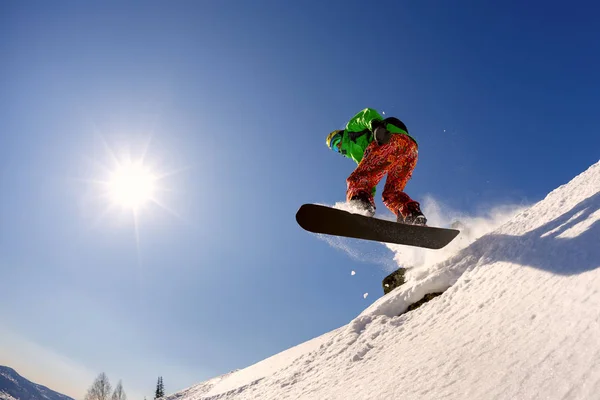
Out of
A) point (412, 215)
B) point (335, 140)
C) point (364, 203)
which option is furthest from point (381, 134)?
point (335, 140)

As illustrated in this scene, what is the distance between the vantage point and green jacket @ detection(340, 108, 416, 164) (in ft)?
16.4

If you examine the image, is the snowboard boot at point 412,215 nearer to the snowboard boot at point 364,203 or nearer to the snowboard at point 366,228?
the snowboard at point 366,228

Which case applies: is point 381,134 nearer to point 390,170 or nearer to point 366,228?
point 390,170

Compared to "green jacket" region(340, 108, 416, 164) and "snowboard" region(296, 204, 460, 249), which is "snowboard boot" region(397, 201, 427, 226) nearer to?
"snowboard" region(296, 204, 460, 249)

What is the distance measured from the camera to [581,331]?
6.04ft

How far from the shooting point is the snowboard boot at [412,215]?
486 centimetres

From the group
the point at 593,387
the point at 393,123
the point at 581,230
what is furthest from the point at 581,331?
the point at 393,123

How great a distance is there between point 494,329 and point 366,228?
2234 mm

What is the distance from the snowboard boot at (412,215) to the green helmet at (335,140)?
152 centimetres

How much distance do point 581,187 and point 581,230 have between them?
132 centimetres

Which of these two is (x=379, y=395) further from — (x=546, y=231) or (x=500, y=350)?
(x=546, y=231)

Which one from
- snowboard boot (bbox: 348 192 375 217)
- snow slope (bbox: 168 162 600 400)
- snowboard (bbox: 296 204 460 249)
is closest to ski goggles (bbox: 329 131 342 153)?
snowboard boot (bbox: 348 192 375 217)

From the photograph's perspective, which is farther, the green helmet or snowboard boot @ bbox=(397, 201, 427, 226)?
the green helmet

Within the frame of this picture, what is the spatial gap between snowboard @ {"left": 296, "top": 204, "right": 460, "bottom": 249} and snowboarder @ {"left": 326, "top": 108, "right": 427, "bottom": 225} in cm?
21
